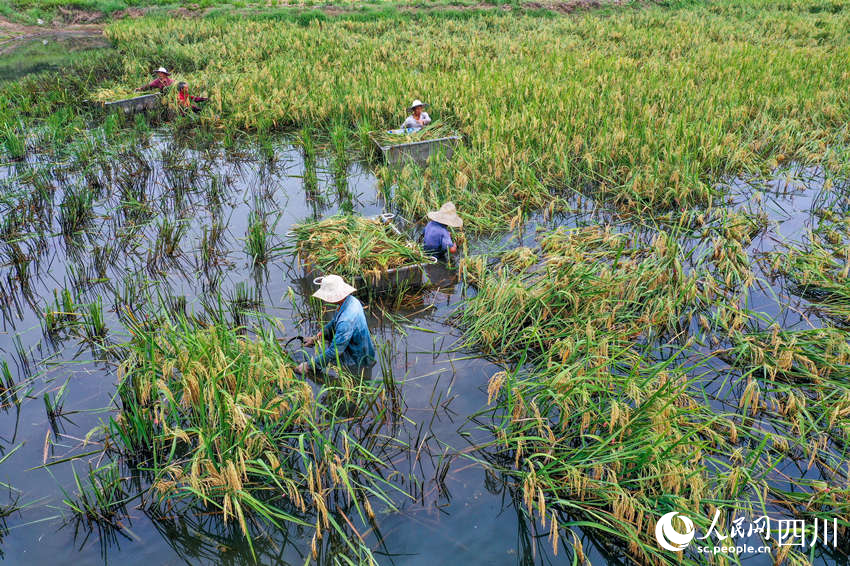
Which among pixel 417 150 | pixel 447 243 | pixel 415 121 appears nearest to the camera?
pixel 447 243

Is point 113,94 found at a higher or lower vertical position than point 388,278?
higher

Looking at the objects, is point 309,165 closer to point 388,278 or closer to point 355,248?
point 355,248

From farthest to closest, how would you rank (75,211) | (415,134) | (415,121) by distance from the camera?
(415,121) < (415,134) < (75,211)

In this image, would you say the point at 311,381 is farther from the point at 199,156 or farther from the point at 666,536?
the point at 199,156

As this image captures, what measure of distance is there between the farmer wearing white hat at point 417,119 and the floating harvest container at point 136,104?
488 cm

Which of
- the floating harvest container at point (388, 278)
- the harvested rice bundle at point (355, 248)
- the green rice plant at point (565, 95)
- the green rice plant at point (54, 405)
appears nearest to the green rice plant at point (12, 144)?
the green rice plant at point (565, 95)

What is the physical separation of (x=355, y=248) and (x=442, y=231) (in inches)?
38.0

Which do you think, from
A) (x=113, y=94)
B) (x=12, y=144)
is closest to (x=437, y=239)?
(x=12, y=144)

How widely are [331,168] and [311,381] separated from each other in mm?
4513

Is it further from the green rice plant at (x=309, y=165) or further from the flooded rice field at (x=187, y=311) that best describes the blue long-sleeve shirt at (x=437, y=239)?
the green rice plant at (x=309, y=165)

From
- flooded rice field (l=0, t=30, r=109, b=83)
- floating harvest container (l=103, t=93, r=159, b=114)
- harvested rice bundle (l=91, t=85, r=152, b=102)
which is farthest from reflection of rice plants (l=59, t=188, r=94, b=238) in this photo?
flooded rice field (l=0, t=30, r=109, b=83)

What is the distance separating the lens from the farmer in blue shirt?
582 cm

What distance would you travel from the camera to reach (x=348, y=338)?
14.0 feet

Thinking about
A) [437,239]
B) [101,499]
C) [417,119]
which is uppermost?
[417,119]
